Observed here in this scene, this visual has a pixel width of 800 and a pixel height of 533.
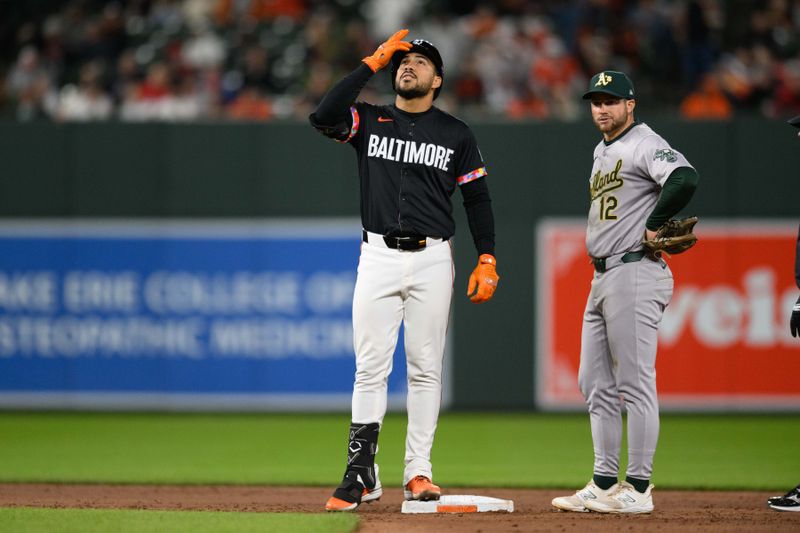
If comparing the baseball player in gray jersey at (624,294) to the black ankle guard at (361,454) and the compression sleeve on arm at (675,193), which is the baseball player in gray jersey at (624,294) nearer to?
the compression sleeve on arm at (675,193)

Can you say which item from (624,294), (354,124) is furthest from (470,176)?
(624,294)

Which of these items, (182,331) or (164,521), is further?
(182,331)

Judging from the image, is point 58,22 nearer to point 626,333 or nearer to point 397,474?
point 397,474

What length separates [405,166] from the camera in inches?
226

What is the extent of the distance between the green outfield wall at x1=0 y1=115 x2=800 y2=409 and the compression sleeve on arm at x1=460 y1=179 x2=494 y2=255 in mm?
5195

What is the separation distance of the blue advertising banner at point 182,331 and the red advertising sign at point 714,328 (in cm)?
204

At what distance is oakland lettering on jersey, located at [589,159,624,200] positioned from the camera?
575 centimetres

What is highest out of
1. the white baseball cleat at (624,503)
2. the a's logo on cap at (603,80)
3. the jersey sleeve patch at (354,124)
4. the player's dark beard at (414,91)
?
the a's logo on cap at (603,80)

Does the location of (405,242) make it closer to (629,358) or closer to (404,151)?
(404,151)

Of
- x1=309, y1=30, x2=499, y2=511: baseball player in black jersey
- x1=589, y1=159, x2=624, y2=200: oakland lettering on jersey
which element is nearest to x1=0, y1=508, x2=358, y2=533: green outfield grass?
x1=309, y1=30, x2=499, y2=511: baseball player in black jersey

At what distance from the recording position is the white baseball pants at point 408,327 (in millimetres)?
5629

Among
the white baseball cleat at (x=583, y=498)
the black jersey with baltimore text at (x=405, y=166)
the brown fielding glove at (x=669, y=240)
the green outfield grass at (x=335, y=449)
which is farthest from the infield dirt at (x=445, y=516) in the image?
the black jersey with baltimore text at (x=405, y=166)

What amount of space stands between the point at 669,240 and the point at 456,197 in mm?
5822

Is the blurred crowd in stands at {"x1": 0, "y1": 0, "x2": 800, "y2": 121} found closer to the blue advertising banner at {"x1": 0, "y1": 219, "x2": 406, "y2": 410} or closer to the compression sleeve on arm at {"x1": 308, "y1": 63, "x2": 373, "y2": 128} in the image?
the blue advertising banner at {"x1": 0, "y1": 219, "x2": 406, "y2": 410}
